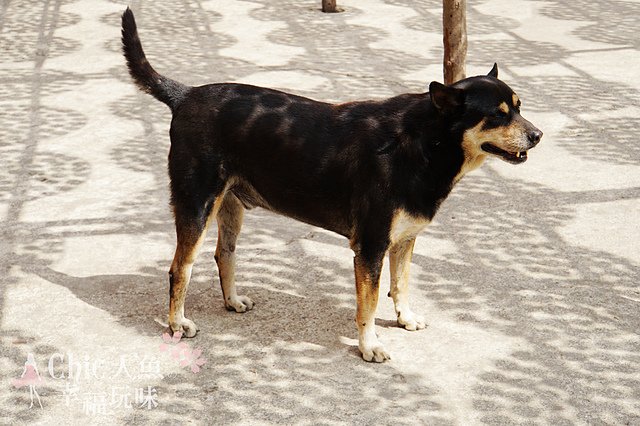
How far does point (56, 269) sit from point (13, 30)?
8972mm

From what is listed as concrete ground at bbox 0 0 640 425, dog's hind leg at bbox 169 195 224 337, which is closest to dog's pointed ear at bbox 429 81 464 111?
dog's hind leg at bbox 169 195 224 337

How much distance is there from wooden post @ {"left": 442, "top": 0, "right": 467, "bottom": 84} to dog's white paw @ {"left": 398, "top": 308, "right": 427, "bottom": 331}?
472 centimetres

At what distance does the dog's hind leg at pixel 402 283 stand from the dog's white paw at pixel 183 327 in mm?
1253

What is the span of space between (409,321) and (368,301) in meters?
0.59

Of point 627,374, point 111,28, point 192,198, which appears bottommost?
point 111,28

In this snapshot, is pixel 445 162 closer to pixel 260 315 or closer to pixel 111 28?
pixel 260 315

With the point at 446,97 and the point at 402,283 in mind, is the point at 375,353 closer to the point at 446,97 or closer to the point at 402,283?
the point at 402,283

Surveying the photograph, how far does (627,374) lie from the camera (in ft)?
18.0

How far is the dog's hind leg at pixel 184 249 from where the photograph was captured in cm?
564

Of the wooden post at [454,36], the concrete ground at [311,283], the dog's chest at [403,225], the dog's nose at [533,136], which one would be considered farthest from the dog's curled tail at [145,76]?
the wooden post at [454,36]

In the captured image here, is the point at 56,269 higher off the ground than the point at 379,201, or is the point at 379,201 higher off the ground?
the point at 379,201

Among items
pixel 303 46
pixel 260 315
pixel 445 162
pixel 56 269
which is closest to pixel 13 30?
pixel 303 46

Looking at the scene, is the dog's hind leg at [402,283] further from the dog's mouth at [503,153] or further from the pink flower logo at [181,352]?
the pink flower logo at [181,352]

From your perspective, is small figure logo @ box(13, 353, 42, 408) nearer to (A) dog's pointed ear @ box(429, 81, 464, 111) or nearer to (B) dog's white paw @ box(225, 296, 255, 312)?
(B) dog's white paw @ box(225, 296, 255, 312)
